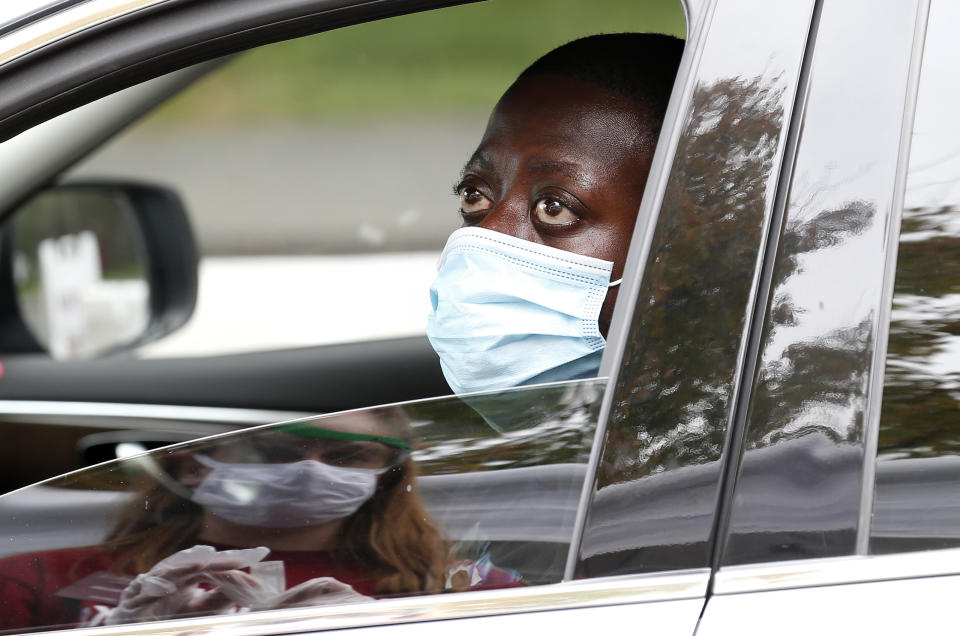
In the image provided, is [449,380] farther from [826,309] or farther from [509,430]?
[826,309]

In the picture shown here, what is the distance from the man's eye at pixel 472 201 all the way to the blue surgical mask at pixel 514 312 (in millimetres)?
222

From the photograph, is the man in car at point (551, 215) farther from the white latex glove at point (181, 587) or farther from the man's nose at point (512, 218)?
the white latex glove at point (181, 587)

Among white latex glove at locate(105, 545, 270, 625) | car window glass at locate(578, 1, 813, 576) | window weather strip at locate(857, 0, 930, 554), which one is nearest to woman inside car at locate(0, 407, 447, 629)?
white latex glove at locate(105, 545, 270, 625)

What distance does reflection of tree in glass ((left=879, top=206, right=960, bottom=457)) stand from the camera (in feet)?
3.81

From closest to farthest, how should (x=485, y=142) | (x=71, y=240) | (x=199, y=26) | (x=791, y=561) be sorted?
(x=791, y=561), (x=199, y=26), (x=485, y=142), (x=71, y=240)

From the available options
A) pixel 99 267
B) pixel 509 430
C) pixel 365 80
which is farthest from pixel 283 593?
pixel 365 80

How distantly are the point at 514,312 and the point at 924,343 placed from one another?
0.61m

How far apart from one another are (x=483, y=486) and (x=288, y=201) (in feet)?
33.2

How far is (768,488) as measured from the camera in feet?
3.83

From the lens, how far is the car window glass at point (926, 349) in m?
1.16

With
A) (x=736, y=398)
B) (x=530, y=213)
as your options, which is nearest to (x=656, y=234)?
(x=736, y=398)

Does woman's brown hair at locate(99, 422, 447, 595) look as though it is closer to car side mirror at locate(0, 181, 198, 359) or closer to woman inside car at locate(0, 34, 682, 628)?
woman inside car at locate(0, 34, 682, 628)

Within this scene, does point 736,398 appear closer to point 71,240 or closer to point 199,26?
point 199,26

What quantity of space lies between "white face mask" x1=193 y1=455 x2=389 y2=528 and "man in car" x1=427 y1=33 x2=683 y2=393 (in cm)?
37
